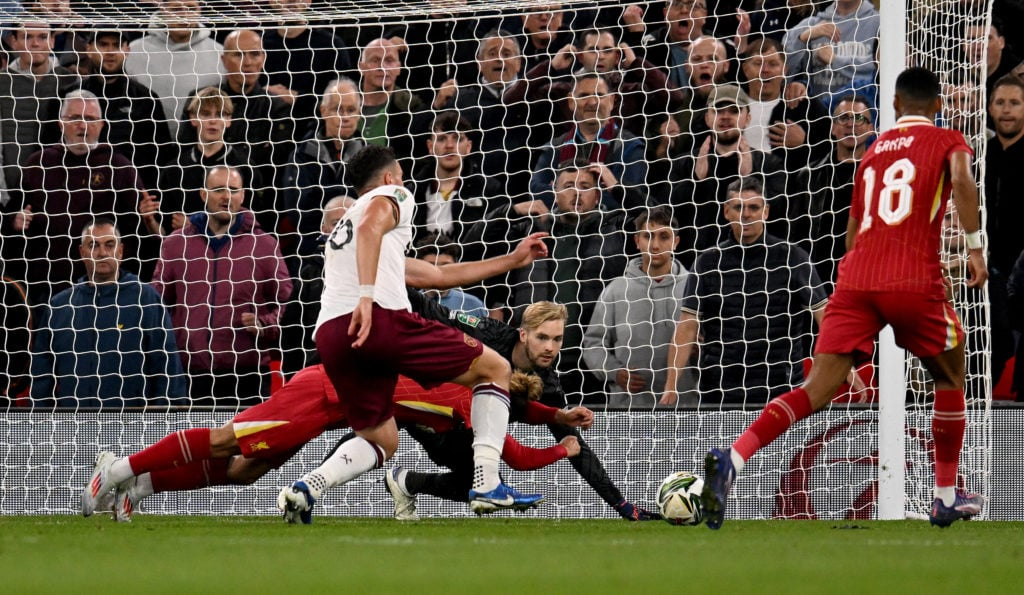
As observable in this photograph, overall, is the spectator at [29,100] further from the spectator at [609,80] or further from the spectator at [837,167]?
the spectator at [837,167]

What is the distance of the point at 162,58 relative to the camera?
35.1 feet

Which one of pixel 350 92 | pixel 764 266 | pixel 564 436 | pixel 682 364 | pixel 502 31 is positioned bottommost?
Result: pixel 564 436

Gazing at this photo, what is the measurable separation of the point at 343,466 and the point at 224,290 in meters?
3.44

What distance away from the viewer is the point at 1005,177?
899 cm

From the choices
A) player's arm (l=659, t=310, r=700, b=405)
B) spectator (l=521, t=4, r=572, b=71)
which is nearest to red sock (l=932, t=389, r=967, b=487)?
player's arm (l=659, t=310, r=700, b=405)

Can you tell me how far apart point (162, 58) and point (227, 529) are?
545 centimetres

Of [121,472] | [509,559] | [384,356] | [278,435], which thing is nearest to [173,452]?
[121,472]

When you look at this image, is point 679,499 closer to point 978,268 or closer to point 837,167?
point 978,268

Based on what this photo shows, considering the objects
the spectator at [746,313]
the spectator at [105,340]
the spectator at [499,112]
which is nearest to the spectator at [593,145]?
the spectator at [499,112]

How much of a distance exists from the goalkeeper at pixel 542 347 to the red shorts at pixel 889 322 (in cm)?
169

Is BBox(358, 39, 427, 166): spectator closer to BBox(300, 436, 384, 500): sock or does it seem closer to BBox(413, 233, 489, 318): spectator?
BBox(413, 233, 489, 318): spectator

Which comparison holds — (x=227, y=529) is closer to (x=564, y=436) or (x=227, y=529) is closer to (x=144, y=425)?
(x=564, y=436)

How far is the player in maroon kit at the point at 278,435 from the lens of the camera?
6.90 metres

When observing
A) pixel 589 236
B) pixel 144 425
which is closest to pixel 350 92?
pixel 589 236
